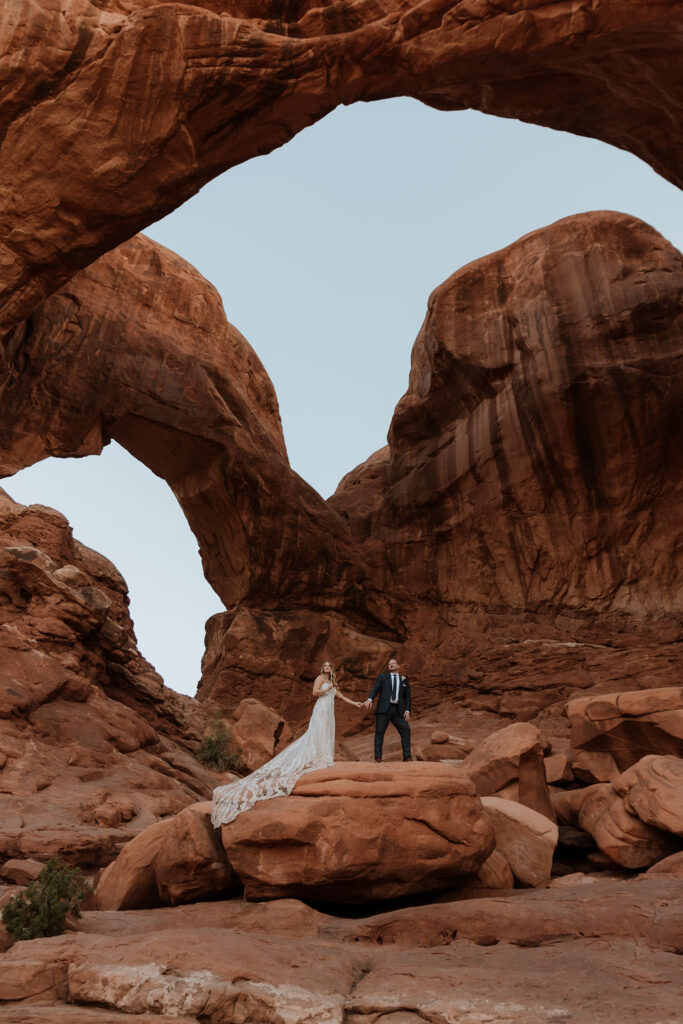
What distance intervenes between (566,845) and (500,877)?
86.1 inches

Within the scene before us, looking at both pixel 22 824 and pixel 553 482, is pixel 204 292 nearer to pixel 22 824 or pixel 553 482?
pixel 553 482

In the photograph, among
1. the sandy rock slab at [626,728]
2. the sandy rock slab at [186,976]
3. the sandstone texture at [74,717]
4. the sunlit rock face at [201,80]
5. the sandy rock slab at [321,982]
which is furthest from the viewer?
the sunlit rock face at [201,80]

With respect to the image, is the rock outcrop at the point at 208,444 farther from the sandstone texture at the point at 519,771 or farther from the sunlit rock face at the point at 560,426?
the sandstone texture at the point at 519,771

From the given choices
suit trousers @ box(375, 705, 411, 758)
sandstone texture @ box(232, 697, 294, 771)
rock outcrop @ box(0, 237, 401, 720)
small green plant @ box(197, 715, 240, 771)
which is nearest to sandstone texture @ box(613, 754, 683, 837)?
suit trousers @ box(375, 705, 411, 758)

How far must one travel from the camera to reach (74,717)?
15234 millimetres

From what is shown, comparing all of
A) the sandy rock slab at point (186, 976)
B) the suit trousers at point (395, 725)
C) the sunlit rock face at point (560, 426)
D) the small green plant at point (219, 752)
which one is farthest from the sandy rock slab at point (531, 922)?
the sunlit rock face at point (560, 426)

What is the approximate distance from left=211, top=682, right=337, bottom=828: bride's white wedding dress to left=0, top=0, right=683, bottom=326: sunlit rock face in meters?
11.2

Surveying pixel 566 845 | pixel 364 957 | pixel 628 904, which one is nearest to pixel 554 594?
pixel 566 845

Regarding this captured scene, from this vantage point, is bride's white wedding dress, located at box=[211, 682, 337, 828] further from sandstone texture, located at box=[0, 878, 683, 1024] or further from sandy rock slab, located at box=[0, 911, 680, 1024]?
sandy rock slab, located at box=[0, 911, 680, 1024]

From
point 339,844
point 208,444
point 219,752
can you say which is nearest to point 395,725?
point 339,844

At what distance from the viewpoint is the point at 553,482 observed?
24672 millimetres

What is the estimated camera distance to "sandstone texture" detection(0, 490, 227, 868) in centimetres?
1177

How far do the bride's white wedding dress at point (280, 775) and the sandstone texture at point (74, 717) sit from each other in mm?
2491

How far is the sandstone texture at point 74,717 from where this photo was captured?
11773 mm
